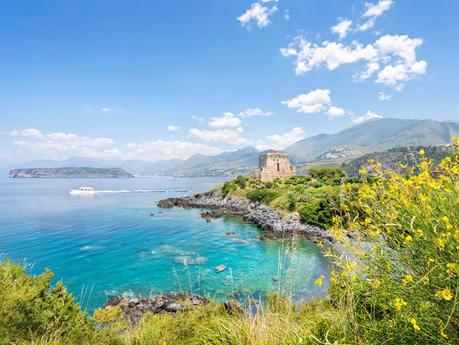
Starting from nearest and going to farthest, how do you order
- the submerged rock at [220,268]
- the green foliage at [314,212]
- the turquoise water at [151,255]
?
1. the turquoise water at [151,255]
2. the submerged rock at [220,268]
3. the green foliage at [314,212]

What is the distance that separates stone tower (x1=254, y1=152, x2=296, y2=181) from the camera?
235 ft

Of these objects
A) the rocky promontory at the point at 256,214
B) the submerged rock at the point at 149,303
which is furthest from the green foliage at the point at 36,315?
the rocky promontory at the point at 256,214

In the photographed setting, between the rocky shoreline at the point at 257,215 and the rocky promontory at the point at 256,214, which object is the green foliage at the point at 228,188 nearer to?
the rocky promontory at the point at 256,214

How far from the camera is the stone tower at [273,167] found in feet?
235

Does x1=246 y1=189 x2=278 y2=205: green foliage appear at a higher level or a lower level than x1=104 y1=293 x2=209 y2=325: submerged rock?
higher

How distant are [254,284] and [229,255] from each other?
6827 millimetres

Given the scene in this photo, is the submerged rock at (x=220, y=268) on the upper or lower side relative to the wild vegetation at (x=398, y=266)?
lower

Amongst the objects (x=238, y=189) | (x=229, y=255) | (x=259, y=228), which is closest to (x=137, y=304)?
→ (x=229, y=255)

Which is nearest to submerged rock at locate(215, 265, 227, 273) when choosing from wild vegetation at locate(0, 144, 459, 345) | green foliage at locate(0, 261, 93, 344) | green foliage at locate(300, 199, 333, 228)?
green foliage at locate(0, 261, 93, 344)

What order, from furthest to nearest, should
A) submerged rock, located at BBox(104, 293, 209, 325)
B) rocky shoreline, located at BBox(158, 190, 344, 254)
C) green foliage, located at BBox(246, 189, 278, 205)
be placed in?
green foliage, located at BBox(246, 189, 278, 205) → rocky shoreline, located at BBox(158, 190, 344, 254) → submerged rock, located at BBox(104, 293, 209, 325)

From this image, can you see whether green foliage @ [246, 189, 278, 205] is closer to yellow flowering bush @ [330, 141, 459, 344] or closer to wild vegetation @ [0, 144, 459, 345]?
wild vegetation @ [0, 144, 459, 345]

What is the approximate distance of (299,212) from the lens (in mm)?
36312

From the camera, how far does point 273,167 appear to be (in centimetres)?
7294

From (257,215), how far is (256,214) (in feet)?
1.98
